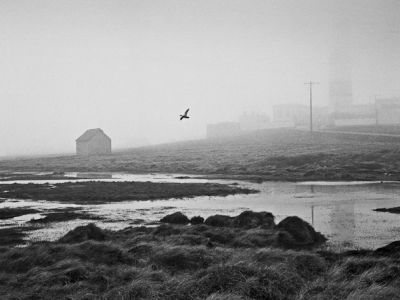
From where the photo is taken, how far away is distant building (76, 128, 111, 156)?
104 m

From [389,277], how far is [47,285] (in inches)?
336

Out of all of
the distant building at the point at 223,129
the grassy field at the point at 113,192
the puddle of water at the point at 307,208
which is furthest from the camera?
the distant building at the point at 223,129

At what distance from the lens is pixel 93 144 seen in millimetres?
104688

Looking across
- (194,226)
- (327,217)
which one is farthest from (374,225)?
(194,226)

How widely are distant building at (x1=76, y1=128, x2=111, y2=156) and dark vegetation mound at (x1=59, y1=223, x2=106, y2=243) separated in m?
88.6

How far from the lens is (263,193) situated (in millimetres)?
34094

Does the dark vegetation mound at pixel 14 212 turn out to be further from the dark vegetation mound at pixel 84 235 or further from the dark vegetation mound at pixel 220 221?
the dark vegetation mound at pixel 220 221

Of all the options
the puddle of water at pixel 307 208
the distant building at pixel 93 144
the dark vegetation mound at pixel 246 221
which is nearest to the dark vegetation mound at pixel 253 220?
the dark vegetation mound at pixel 246 221

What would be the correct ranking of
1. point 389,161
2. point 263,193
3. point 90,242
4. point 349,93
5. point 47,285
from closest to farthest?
1. point 47,285
2. point 90,242
3. point 263,193
4. point 389,161
5. point 349,93

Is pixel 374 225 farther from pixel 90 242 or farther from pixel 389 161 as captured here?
pixel 389 161

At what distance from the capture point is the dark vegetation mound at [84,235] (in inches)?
669

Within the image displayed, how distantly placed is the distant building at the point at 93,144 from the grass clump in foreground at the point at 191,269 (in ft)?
292

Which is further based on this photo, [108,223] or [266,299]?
[108,223]

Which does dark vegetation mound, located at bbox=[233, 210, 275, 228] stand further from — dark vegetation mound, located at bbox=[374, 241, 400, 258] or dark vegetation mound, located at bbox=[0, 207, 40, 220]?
dark vegetation mound, located at bbox=[0, 207, 40, 220]
